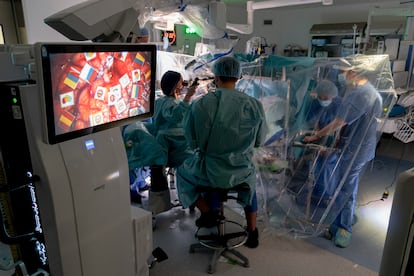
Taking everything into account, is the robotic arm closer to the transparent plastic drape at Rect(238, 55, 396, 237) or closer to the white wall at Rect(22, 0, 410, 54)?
the transparent plastic drape at Rect(238, 55, 396, 237)

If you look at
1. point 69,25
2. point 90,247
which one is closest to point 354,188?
point 90,247

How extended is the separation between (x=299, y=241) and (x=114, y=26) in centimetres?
212

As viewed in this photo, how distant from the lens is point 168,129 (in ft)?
8.52

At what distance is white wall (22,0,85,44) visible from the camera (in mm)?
2535

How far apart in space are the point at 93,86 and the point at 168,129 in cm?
146

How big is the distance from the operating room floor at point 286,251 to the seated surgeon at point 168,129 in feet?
0.91

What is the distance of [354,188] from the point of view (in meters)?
2.44

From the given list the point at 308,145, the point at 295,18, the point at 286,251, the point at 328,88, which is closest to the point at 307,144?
the point at 308,145

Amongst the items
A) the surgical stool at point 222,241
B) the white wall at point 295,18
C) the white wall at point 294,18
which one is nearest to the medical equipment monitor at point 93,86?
→ the surgical stool at point 222,241

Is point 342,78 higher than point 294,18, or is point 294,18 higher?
point 294,18

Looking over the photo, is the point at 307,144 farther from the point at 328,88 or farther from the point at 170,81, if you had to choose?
the point at 170,81

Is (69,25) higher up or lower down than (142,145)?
higher up

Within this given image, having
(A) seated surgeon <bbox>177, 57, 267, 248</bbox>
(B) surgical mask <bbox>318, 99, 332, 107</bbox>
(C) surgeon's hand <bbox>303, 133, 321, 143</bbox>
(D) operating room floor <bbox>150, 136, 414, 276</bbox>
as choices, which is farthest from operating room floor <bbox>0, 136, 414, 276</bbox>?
(B) surgical mask <bbox>318, 99, 332, 107</bbox>

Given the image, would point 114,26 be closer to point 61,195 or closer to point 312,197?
point 61,195
